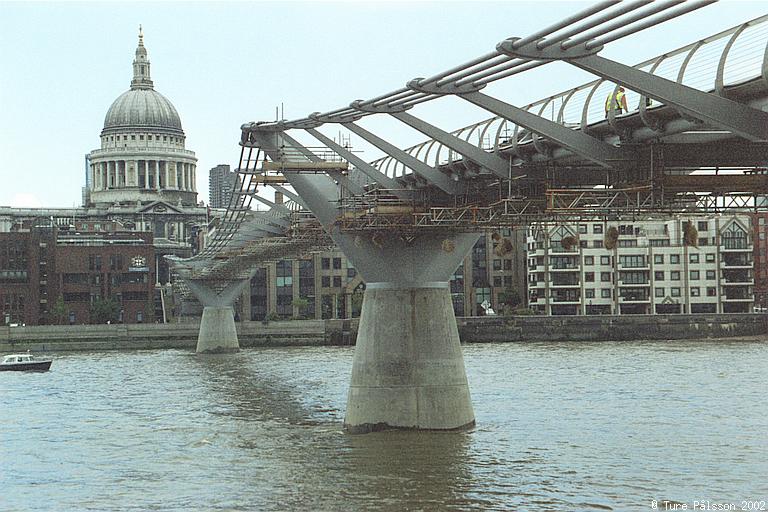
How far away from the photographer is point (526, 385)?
60219 millimetres

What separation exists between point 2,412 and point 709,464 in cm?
3120

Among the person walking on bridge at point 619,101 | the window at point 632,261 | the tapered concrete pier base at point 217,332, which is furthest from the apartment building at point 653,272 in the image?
the person walking on bridge at point 619,101

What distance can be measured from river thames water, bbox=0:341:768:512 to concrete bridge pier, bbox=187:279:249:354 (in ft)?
114

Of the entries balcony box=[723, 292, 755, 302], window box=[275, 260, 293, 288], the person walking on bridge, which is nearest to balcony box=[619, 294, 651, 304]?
balcony box=[723, 292, 755, 302]

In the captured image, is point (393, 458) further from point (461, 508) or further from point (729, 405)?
point (729, 405)

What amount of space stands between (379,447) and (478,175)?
27.7ft

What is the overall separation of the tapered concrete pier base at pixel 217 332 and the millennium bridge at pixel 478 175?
1936 inches

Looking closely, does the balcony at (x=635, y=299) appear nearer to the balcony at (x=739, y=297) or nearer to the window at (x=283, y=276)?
the balcony at (x=739, y=297)

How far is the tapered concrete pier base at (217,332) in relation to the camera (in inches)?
4104

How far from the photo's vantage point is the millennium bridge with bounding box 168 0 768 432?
76.6ft

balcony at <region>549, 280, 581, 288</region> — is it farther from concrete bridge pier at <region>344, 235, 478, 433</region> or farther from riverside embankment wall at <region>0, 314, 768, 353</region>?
concrete bridge pier at <region>344, 235, 478, 433</region>

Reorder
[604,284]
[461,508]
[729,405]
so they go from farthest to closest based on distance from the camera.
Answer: [604,284]
[729,405]
[461,508]

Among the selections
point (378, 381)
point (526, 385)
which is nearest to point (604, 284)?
point (526, 385)

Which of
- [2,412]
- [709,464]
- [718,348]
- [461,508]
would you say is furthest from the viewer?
[718,348]
